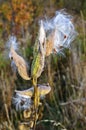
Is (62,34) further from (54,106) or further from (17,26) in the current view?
(17,26)

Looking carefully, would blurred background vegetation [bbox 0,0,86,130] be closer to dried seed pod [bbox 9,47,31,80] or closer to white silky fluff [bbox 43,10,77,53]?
white silky fluff [bbox 43,10,77,53]

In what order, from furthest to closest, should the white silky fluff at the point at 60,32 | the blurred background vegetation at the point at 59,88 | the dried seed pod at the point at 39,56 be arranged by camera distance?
the blurred background vegetation at the point at 59,88
the white silky fluff at the point at 60,32
the dried seed pod at the point at 39,56

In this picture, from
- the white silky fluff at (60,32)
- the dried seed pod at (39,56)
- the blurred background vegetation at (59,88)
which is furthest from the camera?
the blurred background vegetation at (59,88)

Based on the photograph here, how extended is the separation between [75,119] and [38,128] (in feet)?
0.87

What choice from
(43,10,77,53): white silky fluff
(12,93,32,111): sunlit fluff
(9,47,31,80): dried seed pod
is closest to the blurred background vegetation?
(12,93,32,111): sunlit fluff

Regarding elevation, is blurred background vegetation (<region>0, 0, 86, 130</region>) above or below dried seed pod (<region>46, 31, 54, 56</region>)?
below

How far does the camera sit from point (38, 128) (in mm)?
2168

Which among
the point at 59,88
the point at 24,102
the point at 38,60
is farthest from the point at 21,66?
the point at 59,88

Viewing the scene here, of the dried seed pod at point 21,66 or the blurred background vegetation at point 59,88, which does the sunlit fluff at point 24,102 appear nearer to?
the dried seed pod at point 21,66

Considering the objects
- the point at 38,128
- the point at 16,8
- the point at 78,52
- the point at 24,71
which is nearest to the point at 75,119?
the point at 38,128

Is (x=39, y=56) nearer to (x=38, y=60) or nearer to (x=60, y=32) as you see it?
(x=38, y=60)

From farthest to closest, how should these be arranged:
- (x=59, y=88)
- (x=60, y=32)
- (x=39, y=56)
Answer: (x=59, y=88) < (x=60, y=32) < (x=39, y=56)

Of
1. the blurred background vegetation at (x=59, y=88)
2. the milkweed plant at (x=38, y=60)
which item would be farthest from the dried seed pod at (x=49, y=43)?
the blurred background vegetation at (x=59, y=88)

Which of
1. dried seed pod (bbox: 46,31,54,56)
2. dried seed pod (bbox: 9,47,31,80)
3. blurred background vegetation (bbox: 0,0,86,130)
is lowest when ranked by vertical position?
blurred background vegetation (bbox: 0,0,86,130)
